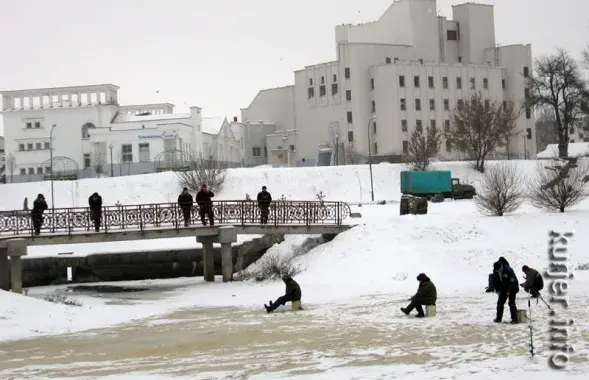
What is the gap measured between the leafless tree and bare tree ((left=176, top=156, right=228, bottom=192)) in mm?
24819

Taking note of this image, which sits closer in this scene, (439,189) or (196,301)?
(196,301)

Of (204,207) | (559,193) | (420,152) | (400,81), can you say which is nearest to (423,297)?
(204,207)

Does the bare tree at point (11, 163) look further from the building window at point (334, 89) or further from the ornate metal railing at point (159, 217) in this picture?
the ornate metal railing at point (159, 217)

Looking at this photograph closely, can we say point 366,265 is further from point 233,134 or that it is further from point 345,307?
point 233,134

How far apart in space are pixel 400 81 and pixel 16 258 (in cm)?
6762

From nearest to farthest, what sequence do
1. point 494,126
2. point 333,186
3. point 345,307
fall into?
point 345,307 → point 333,186 → point 494,126

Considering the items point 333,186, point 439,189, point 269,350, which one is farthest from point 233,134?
point 269,350

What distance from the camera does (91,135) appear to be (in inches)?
3669

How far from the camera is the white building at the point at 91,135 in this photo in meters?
91.6

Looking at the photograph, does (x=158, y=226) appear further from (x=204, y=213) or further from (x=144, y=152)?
(x=144, y=152)

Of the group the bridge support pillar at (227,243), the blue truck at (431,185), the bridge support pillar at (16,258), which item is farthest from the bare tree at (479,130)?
the bridge support pillar at (16,258)

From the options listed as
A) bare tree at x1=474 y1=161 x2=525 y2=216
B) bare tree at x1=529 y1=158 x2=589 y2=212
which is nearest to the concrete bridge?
bare tree at x1=474 y1=161 x2=525 y2=216

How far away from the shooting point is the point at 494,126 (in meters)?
81.1

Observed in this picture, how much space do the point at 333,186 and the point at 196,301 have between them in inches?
1613
